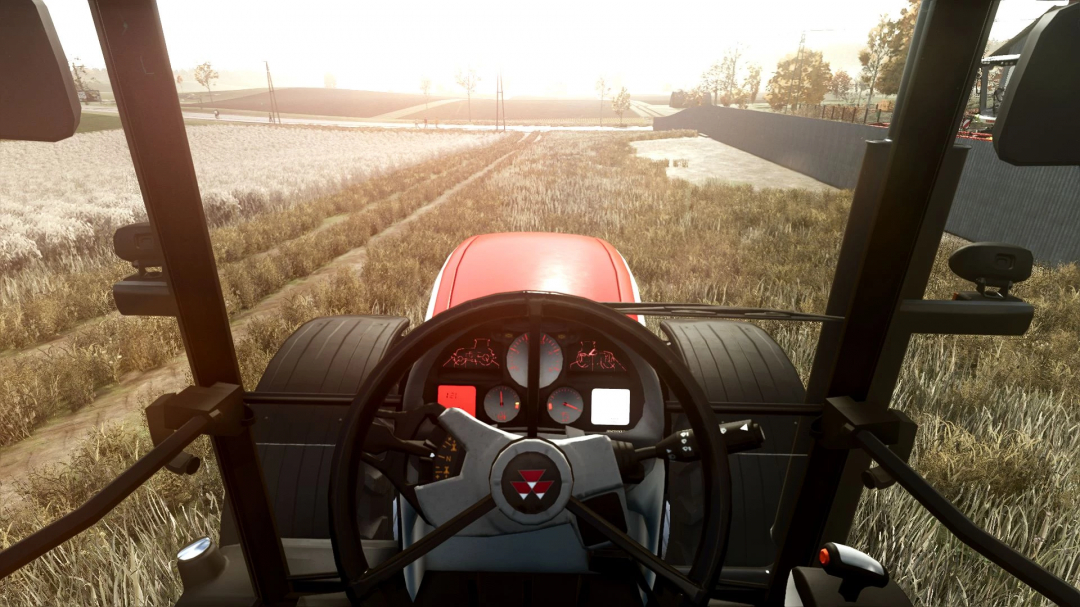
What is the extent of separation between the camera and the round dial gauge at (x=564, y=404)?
2.00m

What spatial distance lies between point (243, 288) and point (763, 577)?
7.74 metres

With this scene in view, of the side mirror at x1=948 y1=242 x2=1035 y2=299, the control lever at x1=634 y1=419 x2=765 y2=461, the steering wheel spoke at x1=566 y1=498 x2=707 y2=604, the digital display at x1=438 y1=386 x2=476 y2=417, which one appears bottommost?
the digital display at x1=438 y1=386 x2=476 y2=417

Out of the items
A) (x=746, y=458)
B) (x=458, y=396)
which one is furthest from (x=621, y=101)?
(x=458, y=396)

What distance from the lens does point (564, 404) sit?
79.0 inches

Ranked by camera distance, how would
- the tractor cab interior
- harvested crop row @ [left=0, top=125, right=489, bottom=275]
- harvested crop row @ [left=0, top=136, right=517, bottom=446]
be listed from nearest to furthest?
1. the tractor cab interior
2. harvested crop row @ [left=0, top=136, right=517, bottom=446]
3. harvested crop row @ [left=0, top=125, right=489, bottom=275]

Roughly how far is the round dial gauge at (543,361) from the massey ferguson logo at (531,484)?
0.71 meters

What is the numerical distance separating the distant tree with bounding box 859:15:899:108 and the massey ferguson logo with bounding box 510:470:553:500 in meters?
44.6

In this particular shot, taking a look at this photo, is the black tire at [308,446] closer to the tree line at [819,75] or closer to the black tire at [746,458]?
the black tire at [746,458]

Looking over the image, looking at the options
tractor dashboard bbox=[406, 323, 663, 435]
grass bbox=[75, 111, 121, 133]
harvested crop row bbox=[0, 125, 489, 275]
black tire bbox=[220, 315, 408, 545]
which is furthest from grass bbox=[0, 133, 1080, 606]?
grass bbox=[75, 111, 121, 133]

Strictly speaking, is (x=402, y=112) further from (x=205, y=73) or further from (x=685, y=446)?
(x=685, y=446)

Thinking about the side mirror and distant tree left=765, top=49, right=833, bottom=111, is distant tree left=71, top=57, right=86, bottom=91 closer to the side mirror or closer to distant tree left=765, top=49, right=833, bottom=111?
the side mirror

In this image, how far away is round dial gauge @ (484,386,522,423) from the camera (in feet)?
6.55

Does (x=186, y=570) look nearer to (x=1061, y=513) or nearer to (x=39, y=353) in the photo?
(x=1061, y=513)

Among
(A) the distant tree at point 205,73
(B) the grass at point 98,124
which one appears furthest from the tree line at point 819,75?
(A) the distant tree at point 205,73
